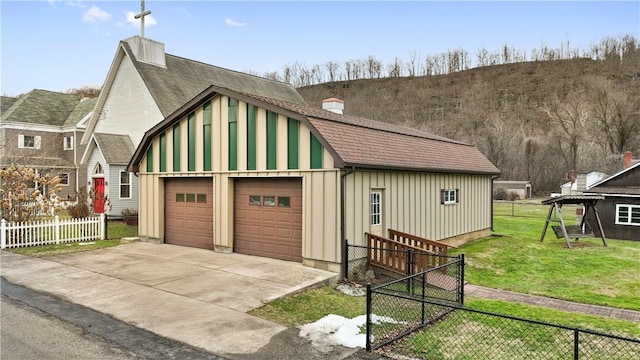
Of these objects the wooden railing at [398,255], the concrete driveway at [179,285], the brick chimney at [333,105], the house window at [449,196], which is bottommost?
the concrete driveway at [179,285]

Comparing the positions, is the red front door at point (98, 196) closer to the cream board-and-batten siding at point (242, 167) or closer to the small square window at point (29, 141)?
the cream board-and-batten siding at point (242, 167)

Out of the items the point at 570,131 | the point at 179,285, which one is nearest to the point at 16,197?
the point at 179,285

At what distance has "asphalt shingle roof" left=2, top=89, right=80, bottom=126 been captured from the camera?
1225 inches

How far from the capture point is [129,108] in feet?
72.5

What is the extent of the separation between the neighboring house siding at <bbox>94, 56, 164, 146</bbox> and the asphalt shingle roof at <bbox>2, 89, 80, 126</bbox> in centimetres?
Result: 1205

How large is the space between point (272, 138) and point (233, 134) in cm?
154

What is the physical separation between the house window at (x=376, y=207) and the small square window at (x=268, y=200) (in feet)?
8.89

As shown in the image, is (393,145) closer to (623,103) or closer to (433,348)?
(433,348)

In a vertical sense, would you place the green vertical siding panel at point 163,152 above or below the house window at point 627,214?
above

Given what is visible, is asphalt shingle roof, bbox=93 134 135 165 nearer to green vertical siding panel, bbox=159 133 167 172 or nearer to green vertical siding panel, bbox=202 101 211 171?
green vertical siding panel, bbox=159 133 167 172

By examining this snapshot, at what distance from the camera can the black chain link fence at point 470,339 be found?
19.3 ft

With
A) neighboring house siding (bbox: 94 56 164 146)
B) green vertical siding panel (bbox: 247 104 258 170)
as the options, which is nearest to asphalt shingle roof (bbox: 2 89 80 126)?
neighboring house siding (bbox: 94 56 164 146)

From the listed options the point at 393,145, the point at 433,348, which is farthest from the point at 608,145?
the point at 433,348

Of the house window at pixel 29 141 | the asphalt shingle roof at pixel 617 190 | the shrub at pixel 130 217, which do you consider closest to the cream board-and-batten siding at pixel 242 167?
the shrub at pixel 130 217
